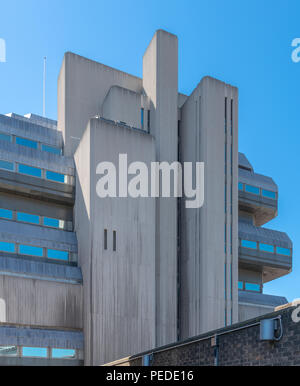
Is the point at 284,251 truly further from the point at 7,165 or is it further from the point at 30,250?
the point at 7,165

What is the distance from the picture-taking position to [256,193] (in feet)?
154

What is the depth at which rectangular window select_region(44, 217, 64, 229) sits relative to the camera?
38.9 meters

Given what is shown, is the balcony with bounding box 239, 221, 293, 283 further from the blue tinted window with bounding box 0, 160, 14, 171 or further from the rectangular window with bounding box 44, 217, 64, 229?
the blue tinted window with bounding box 0, 160, 14, 171

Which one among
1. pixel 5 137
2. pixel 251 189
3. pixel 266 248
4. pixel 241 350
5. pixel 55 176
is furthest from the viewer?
pixel 251 189

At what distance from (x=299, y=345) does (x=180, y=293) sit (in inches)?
1064

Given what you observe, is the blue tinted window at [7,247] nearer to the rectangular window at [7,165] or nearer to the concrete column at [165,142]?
the rectangular window at [7,165]

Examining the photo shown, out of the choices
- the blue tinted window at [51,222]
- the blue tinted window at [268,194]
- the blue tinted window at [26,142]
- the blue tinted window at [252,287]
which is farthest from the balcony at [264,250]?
the blue tinted window at [26,142]

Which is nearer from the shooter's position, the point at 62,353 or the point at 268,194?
the point at 62,353

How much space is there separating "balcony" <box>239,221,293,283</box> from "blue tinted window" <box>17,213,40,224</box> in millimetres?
15339

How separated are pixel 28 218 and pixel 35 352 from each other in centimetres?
944

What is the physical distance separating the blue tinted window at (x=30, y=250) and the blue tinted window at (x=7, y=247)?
497 millimetres

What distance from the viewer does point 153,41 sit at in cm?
4303

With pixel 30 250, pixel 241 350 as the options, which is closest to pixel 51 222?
pixel 30 250
